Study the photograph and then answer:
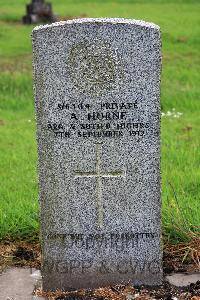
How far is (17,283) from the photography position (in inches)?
186

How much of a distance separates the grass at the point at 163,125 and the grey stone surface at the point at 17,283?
1.68ft

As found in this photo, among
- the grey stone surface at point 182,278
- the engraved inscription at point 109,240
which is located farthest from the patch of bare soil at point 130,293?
the engraved inscription at point 109,240

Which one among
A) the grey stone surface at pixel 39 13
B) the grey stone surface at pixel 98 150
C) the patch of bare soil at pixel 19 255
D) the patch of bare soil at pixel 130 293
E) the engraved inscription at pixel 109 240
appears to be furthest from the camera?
the grey stone surface at pixel 39 13

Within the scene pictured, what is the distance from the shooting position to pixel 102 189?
453cm

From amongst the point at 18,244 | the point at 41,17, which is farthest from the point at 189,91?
the point at 41,17

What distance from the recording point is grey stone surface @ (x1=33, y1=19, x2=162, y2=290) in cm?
434

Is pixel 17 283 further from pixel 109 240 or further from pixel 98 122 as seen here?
pixel 98 122

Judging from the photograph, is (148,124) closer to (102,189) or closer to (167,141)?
(102,189)

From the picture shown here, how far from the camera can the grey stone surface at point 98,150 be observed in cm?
434

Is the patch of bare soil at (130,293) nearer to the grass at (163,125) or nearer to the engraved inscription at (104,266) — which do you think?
the engraved inscription at (104,266)

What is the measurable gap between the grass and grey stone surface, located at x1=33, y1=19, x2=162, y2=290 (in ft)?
2.17

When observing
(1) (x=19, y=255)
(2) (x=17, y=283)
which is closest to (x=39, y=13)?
(1) (x=19, y=255)

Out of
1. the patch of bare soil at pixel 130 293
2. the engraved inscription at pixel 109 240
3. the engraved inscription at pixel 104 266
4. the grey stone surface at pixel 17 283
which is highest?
the engraved inscription at pixel 109 240

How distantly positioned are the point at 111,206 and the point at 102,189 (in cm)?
13
